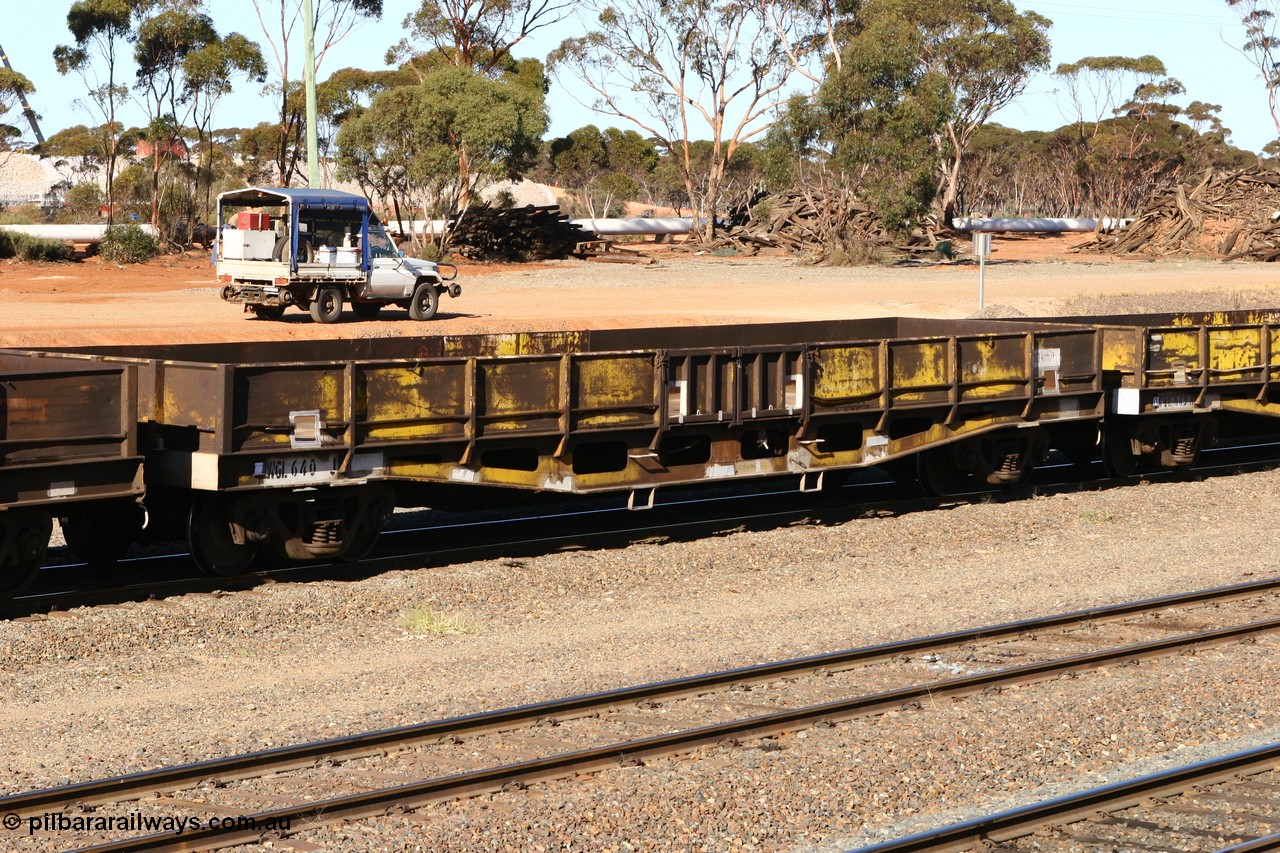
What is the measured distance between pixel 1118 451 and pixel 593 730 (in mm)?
11306

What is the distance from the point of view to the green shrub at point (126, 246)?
48.4m

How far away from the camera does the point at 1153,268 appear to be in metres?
58.2

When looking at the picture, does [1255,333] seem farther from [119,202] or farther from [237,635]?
[119,202]

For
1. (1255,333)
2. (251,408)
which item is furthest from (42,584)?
(1255,333)

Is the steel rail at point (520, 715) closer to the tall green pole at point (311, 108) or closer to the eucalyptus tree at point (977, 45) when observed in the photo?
the tall green pole at point (311, 108)

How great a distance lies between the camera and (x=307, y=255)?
2862 centimetres

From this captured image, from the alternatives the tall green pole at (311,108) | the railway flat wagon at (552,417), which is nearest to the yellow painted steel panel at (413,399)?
the railway flat wagon at (552,417)

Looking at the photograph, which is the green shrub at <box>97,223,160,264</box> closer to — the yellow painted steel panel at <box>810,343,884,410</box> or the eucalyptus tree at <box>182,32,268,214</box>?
the eucalyptus tree at <box>182,32,268,214</box>

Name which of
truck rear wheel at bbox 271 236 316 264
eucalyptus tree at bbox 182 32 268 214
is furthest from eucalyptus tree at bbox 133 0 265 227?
truck rear wheel at bbox 271 236 316 264

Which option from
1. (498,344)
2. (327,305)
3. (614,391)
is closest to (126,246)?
(327,305)

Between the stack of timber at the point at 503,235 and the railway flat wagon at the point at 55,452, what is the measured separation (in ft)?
140

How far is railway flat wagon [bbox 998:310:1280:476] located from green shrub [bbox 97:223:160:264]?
126 feet

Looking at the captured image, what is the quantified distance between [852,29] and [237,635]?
65029 millimetres

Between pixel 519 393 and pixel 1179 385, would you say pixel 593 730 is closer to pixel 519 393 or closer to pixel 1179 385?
pixel 519 393
